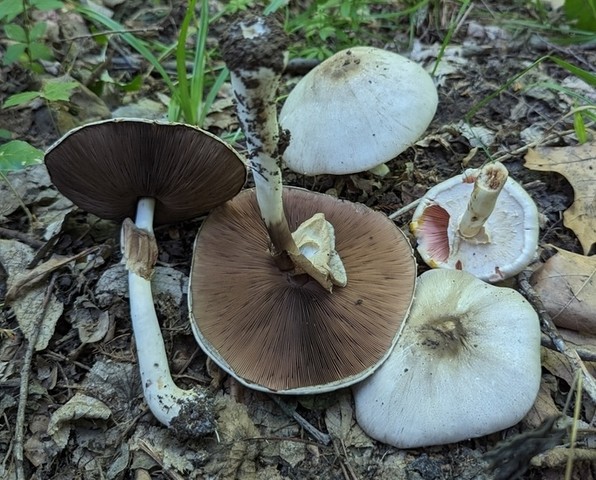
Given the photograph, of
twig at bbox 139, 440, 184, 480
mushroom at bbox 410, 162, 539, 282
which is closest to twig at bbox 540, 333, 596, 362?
mushroom at bbox 410, 162, 539, 282

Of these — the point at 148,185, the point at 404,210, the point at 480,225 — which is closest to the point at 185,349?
the point at 148,185

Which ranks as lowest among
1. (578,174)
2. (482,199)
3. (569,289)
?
(569,289)

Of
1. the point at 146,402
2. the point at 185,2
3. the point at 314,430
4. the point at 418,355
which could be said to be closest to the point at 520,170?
the point at 418,355

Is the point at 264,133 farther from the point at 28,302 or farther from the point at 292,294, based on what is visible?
the point at 28,302

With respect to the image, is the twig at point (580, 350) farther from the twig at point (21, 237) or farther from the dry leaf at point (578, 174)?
the twig at point (21, 237)

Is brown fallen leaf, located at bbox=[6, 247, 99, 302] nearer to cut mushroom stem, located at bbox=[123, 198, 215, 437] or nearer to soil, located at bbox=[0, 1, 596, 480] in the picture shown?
soil, located at bbox=[0, 1, 596, 480]

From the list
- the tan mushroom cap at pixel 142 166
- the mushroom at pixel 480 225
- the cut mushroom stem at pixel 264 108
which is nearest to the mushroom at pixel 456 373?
the mushroom at pixel 480 225

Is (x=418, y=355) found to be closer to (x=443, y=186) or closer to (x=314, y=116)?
(x=443, y=186)
